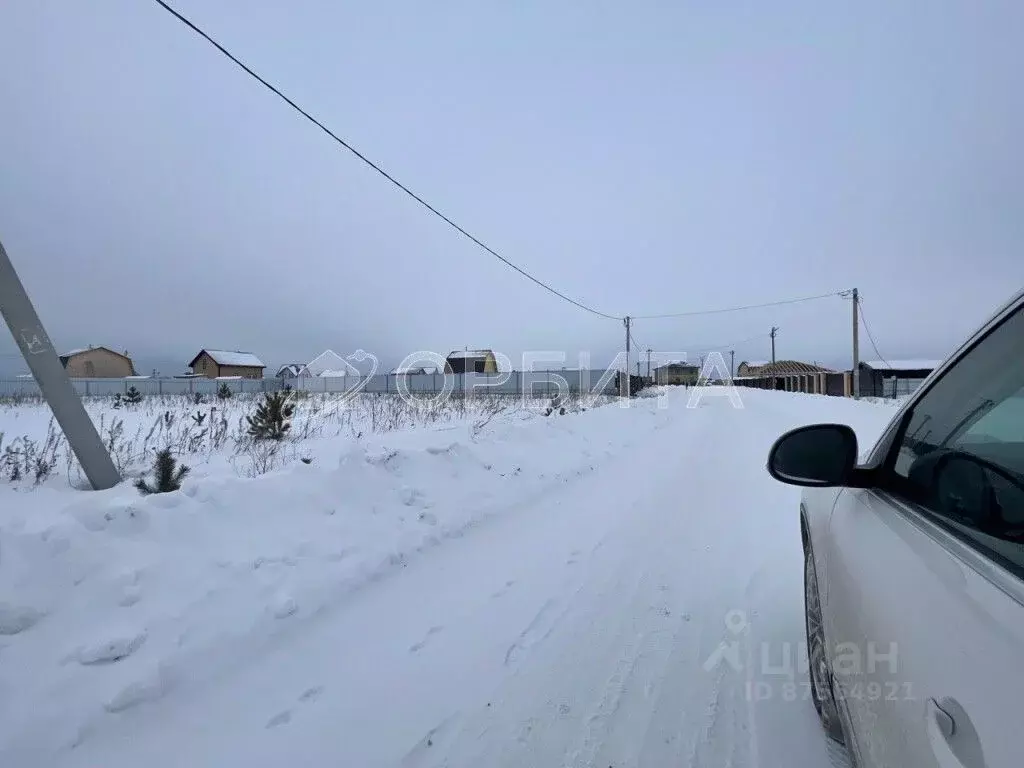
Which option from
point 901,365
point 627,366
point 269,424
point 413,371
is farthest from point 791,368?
point 269,424

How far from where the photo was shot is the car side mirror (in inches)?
67.7

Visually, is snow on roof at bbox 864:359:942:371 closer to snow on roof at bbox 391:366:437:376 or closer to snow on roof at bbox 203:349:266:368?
snow on roof at bbox 391:366:437:376

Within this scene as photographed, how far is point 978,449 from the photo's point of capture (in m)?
1.43

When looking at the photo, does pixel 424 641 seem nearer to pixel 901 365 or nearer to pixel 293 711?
pixel 293 711

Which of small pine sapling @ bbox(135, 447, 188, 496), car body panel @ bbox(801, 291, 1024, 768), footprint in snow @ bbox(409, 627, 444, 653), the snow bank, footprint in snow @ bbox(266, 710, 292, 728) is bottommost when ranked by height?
footprint in snow @ bbox(266, 710, 292, 728)

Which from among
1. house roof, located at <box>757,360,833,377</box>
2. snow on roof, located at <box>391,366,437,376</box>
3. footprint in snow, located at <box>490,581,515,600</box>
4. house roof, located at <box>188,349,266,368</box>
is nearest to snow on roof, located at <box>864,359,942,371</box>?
house roof, located at <box>757,360,833,377</box>

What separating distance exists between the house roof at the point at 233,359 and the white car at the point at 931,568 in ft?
241

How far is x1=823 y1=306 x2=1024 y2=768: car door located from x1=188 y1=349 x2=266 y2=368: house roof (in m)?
73.5

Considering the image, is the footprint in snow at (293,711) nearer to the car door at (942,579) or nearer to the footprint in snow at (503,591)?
the footprint in snow at (503,591)

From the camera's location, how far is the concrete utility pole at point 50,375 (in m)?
4.26

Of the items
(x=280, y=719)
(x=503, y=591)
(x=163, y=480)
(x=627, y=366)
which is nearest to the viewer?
(x=280, y=719)

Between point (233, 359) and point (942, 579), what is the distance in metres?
75.2

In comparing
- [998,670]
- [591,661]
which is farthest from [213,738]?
[998,670]

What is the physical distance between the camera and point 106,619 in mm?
2584
